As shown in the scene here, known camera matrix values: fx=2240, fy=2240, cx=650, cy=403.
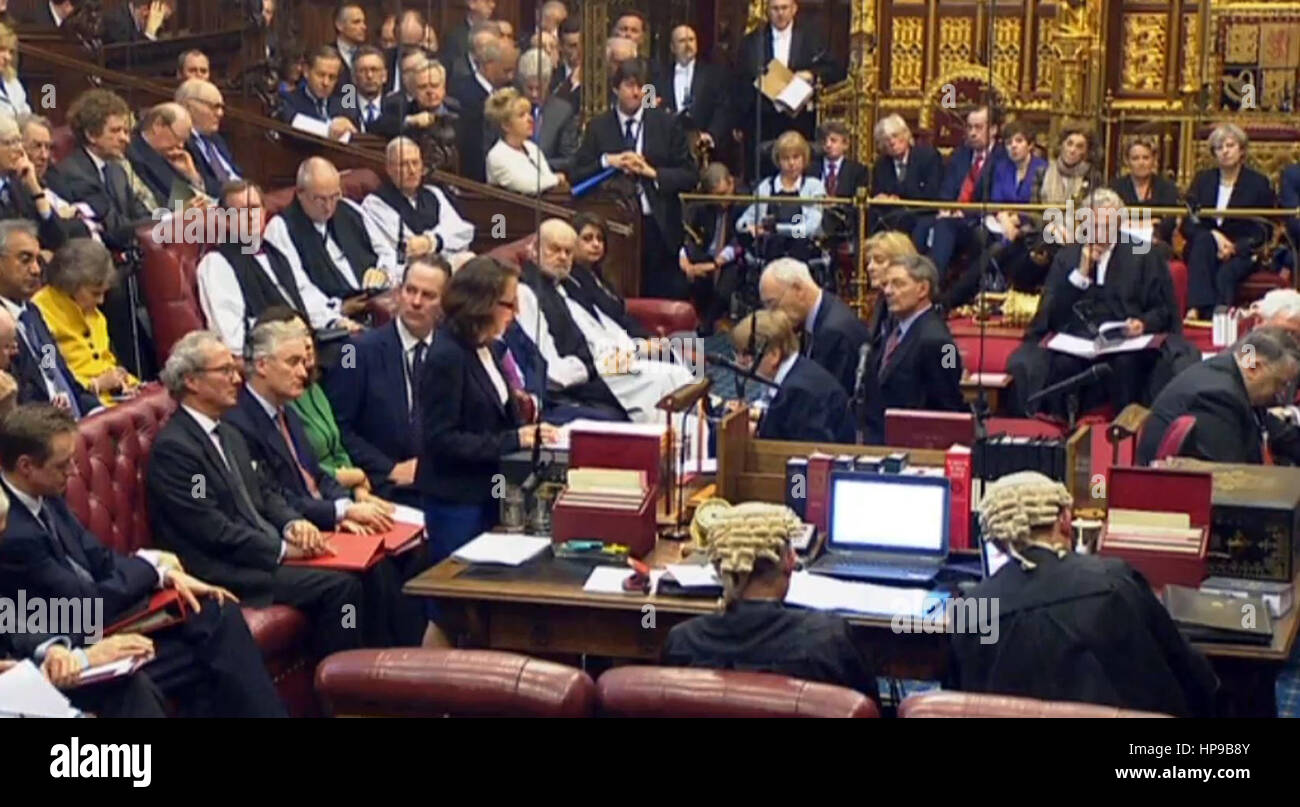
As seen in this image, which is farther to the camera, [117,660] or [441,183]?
[441,183]

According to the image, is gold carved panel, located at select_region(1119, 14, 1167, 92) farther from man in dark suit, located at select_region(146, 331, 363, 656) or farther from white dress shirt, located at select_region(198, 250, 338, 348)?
man in dark suit, located at select_region(146, 331, 363, 656)

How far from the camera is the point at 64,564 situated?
518 cm

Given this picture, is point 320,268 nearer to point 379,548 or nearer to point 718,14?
point 379,548

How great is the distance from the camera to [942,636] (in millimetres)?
5176

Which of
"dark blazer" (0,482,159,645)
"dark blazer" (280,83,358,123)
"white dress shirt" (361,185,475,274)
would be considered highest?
"dark blazer" (280,83,358,123)

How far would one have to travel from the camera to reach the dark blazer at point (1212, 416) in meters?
6.13

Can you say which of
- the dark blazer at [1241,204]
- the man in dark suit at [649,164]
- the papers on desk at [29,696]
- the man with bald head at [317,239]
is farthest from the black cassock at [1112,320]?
the papers on desk at [29,696]

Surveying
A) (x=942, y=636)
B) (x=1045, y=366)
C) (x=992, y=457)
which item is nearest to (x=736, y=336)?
(x=992, y=457)

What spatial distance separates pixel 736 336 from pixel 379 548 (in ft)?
4.00

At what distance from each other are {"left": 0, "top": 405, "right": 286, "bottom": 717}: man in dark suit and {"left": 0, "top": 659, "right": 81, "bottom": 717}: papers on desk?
1.72ft

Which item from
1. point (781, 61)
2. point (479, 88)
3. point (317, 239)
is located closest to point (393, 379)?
point (317, 239)

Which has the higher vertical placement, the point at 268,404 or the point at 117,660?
the point at 268,404

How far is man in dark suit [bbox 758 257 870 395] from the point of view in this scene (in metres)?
7.14

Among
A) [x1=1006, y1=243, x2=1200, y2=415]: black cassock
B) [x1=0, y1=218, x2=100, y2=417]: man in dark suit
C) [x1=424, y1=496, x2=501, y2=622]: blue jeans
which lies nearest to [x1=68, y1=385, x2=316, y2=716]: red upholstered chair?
[x1=0, y1=218, x2=100, y2=417]: man in dark suit
